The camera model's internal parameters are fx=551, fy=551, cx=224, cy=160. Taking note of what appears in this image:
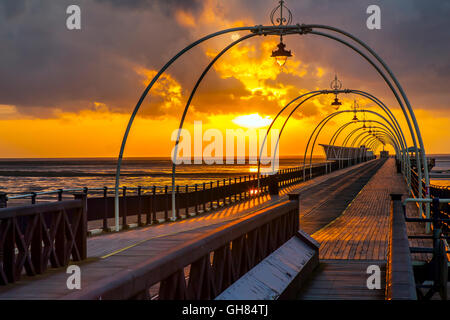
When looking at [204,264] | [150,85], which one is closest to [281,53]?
[150,85]

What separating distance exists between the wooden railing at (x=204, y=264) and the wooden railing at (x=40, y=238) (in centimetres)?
244

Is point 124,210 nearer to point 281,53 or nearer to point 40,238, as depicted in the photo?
point 281,53

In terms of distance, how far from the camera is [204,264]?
5.30 m

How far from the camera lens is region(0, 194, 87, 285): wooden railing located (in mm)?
8547

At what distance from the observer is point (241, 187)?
34.9 m

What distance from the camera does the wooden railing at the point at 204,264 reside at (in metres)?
3.47

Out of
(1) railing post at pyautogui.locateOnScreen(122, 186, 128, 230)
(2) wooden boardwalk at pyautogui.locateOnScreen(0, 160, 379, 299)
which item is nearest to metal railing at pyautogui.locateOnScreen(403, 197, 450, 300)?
(2) wooden boardwalk at pyautogui.locateOnScreen(0, 160, 379, 299)

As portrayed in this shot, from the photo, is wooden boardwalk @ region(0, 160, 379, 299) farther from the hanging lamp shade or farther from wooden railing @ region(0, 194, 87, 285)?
the hanging lamp shade

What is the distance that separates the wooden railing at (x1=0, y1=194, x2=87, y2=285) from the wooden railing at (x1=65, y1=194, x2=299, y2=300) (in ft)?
7.99

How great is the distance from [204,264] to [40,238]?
490cm
